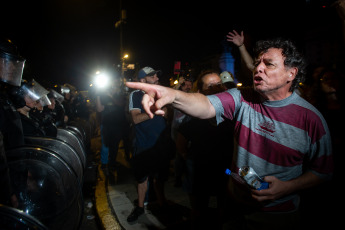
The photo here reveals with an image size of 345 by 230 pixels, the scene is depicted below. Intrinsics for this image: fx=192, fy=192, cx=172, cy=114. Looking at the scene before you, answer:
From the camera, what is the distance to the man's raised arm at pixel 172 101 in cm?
146

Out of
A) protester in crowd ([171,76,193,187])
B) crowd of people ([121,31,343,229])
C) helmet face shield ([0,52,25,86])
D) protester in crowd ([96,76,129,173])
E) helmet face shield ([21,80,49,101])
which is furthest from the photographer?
protester in crowd ([96,76,129,173])

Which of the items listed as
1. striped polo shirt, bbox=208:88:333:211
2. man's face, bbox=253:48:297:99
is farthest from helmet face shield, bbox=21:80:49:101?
man's face, bbox=253:48:297:99

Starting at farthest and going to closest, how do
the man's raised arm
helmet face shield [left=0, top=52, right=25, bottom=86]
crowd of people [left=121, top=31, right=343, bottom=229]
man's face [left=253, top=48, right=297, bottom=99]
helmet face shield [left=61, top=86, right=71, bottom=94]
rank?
helmet face shield [left=61, top=86, right=71, bottom=94] < helmet face shield [left=0, top=52, right=25, bottom=86] < man's face [left=253, top=48, right=297, bottom=99] < crowd of people [left=121, top=31, right=343, bottom=229] < the man's raised arm

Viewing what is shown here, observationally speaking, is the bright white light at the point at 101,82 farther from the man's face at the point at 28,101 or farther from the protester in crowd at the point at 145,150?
the protester in crowd at the point at 145,150

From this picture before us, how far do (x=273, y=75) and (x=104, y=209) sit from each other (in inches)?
148

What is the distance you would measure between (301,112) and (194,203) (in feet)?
6.12

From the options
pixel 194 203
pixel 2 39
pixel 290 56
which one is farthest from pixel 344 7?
pixel 2 39

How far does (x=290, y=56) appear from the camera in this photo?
1838 mm

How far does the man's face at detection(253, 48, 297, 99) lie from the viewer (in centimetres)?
179

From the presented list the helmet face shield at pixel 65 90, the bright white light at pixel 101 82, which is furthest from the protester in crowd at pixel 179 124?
the helmet face shield at pixel 65 90

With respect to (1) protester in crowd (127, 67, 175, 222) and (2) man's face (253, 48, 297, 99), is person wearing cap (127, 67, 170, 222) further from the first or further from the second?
(2) man's face (253, 48, 297, 99)

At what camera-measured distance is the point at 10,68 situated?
9.77 ft

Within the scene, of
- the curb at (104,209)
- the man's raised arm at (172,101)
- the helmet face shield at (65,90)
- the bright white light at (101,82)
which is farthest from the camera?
the helmet face shield at (65,90)

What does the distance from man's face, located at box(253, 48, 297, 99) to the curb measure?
3146 mm
